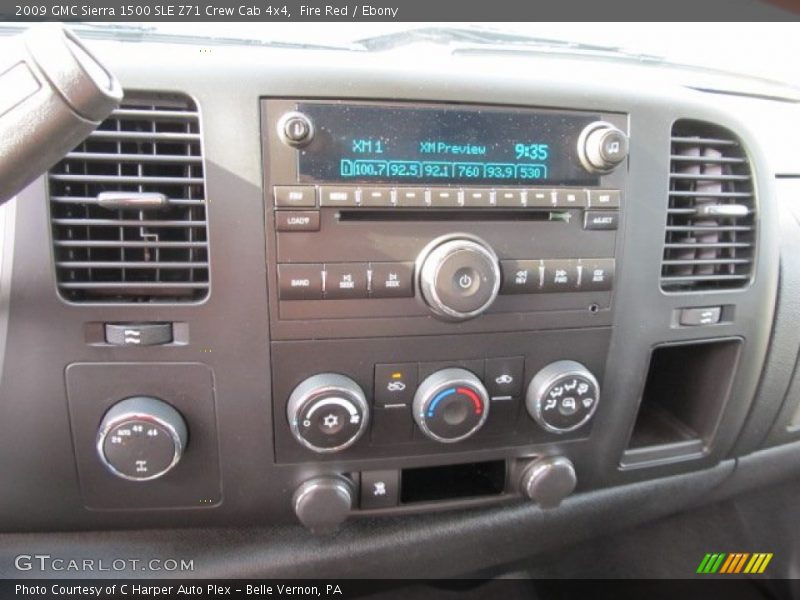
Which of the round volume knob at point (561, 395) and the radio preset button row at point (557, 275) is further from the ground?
the radio preset button row at point (557, 275)

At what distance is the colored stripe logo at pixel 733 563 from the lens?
4.89 ft

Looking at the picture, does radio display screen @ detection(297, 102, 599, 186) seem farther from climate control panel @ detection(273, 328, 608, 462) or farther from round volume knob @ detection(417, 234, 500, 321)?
climate control panel @ detection(273, 328, 608, 462)

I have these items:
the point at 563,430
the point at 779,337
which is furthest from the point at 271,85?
the point at 779,337

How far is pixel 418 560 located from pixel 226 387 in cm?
48

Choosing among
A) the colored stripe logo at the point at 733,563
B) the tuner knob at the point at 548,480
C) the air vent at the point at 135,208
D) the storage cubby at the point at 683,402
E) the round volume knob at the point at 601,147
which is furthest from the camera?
the colored stripe logo at the point at 733,563

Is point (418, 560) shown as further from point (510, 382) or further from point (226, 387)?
point (226, 387)

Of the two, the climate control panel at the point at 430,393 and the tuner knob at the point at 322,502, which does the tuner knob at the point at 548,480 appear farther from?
the tuner knob at the point at 322,502

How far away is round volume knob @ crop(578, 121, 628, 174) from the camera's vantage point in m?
0.83

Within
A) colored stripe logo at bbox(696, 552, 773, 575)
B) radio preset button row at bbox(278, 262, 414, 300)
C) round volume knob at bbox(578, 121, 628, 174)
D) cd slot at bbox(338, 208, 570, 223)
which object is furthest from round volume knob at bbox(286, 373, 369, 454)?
colored stripe logo at bbox(696, 552, 773, 575)

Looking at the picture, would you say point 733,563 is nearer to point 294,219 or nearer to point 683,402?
point 683,402

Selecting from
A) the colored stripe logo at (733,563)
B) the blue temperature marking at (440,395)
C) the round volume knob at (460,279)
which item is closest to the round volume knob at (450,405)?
the blue temperature marking at (440,395)

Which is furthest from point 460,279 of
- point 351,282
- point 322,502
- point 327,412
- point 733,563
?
point 733,563

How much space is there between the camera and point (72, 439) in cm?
Result: 81

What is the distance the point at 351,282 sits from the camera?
2.59 feet
